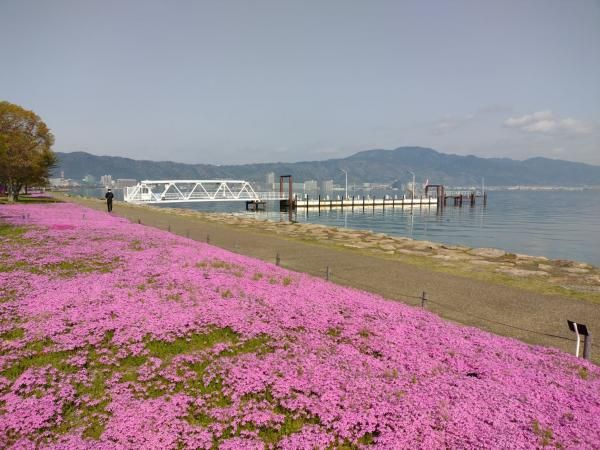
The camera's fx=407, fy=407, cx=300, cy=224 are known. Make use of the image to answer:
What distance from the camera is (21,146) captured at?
62000 mm

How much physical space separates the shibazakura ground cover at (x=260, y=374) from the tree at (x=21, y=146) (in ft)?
183

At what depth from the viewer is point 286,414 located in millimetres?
6941

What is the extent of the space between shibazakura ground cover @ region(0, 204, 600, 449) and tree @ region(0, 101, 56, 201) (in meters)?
55.7

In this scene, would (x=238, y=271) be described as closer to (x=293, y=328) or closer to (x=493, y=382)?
(x=293, y=328)

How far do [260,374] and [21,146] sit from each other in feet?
229

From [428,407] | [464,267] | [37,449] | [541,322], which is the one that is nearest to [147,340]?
[37,449]

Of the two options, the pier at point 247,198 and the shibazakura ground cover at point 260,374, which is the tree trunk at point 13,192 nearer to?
the pier at point 247,198

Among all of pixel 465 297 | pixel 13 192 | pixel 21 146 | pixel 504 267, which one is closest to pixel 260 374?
pixel 465 297

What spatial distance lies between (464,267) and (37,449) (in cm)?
A: 2207

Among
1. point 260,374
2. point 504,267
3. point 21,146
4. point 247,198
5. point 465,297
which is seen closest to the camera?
point 260,374

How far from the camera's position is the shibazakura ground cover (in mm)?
6332

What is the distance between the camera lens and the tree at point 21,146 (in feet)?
194

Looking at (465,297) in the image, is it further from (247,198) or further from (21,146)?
(247,198)

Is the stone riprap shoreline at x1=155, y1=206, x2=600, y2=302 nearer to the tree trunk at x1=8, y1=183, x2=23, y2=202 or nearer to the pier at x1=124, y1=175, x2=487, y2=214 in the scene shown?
the pier at x1=124, y1=175, x2=487, y2=214
